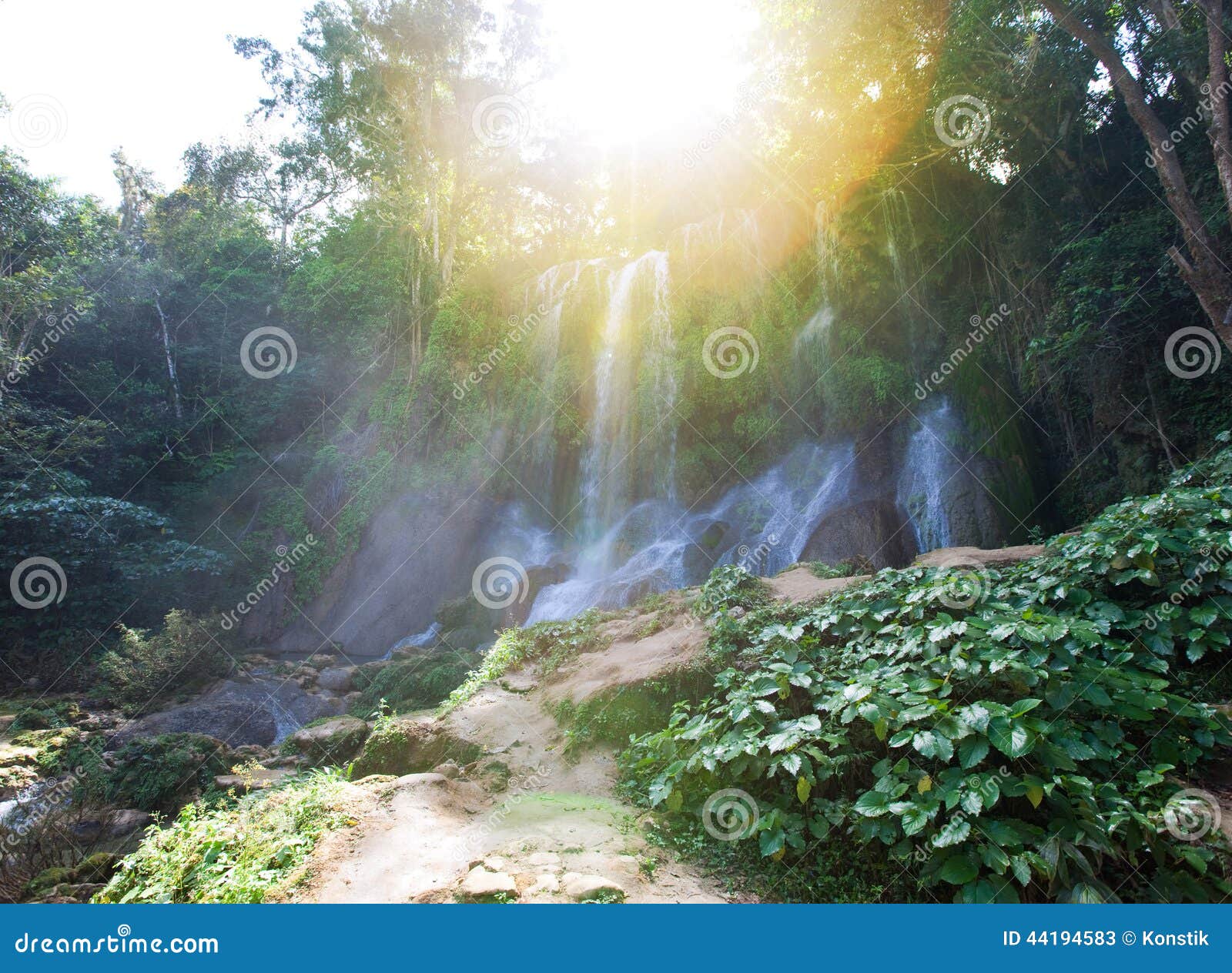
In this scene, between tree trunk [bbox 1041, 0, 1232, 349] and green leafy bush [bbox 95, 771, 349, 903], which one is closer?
green leafy bush [bbox 95, 771, 349, 903]

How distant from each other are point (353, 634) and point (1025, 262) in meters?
16.9

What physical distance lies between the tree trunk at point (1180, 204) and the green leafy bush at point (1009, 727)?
2860 millimetres

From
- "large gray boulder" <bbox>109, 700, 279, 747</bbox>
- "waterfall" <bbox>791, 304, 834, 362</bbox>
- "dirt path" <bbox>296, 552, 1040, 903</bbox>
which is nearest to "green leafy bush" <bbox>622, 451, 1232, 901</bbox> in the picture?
"dirt path" <bbox>296, 552, 1040, 903</bbox>

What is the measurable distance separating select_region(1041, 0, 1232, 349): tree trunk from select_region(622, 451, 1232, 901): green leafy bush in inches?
113

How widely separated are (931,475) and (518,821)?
8.95 meters

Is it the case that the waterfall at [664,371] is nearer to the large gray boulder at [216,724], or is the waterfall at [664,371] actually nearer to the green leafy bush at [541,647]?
the green leafy bush at [541,647]

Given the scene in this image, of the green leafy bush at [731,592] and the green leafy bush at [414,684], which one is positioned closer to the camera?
the green leafy bush at [731,592]

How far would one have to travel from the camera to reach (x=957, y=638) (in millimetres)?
3939

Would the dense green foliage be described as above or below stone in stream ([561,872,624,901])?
above

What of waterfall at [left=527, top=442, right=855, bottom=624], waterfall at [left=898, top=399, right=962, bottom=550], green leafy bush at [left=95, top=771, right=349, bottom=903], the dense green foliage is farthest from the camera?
the dense green foliage

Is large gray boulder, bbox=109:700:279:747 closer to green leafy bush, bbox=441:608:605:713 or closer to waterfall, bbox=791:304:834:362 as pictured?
green leafy bush, bbox=441:608:605:713

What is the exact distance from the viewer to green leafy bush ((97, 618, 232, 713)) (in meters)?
12.4

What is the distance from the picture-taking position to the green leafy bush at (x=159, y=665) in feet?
40.7

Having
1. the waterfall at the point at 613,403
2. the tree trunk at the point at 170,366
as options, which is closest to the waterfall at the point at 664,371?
the waterfall at the point at 613,403
